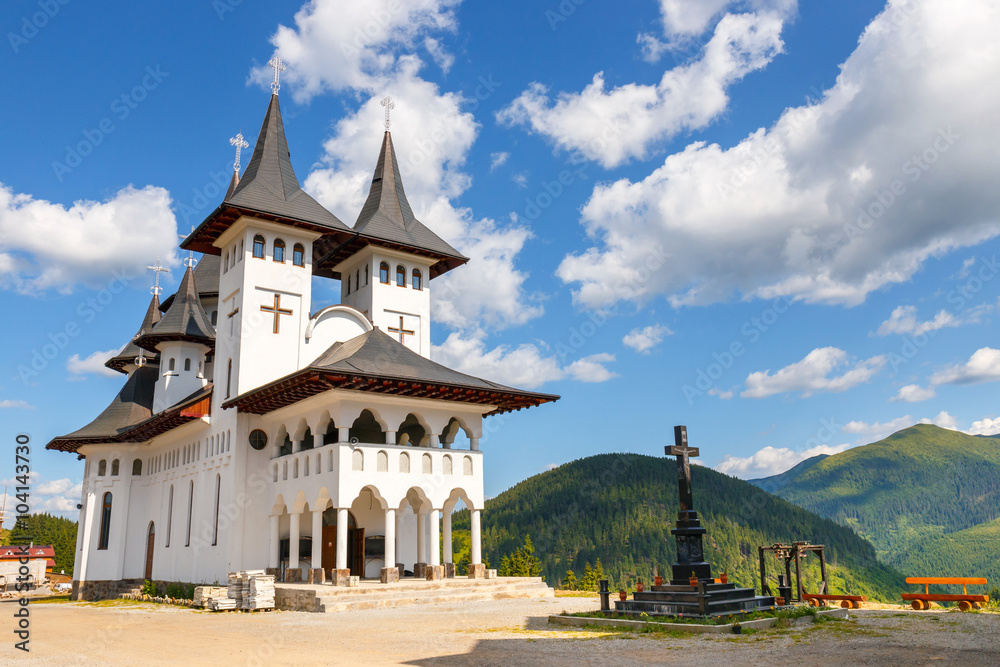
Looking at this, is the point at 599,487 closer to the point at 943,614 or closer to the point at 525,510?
the point at 525,510

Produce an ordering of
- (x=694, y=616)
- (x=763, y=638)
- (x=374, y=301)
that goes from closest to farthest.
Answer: (x=763, y=638)
(x=694, y=616)
(x=374, y=301)

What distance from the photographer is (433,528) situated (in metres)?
23.4

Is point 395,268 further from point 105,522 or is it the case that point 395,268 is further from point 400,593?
point 105,522

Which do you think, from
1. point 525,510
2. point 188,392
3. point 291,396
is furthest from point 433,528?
point 525,510

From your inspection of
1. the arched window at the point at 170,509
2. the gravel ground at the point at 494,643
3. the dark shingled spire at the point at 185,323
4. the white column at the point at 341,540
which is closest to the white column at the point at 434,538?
the white column at the point at 341,540

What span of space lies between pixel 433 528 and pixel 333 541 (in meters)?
4.24

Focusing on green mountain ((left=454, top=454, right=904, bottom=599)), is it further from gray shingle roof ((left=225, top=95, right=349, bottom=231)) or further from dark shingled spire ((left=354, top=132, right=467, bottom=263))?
gray shingle roof ((left=225, top=95, right=349, bottom=231))

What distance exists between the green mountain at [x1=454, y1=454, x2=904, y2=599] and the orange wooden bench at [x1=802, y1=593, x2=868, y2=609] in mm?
129589

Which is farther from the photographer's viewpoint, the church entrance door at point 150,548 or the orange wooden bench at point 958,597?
the church entrance door at point 150,548

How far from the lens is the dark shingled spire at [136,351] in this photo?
38.1 metres

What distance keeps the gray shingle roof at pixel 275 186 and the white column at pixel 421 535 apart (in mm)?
10825

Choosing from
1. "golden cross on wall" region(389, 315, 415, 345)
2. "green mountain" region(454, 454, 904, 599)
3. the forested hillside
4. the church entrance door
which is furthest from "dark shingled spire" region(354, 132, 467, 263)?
"green mountain" region(454, 454, 904, 599)

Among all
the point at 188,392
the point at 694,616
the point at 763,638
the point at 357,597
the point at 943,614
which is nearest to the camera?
the point at 763,638

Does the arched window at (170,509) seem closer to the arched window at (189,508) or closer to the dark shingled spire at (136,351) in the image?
the arched window at (189,508)
